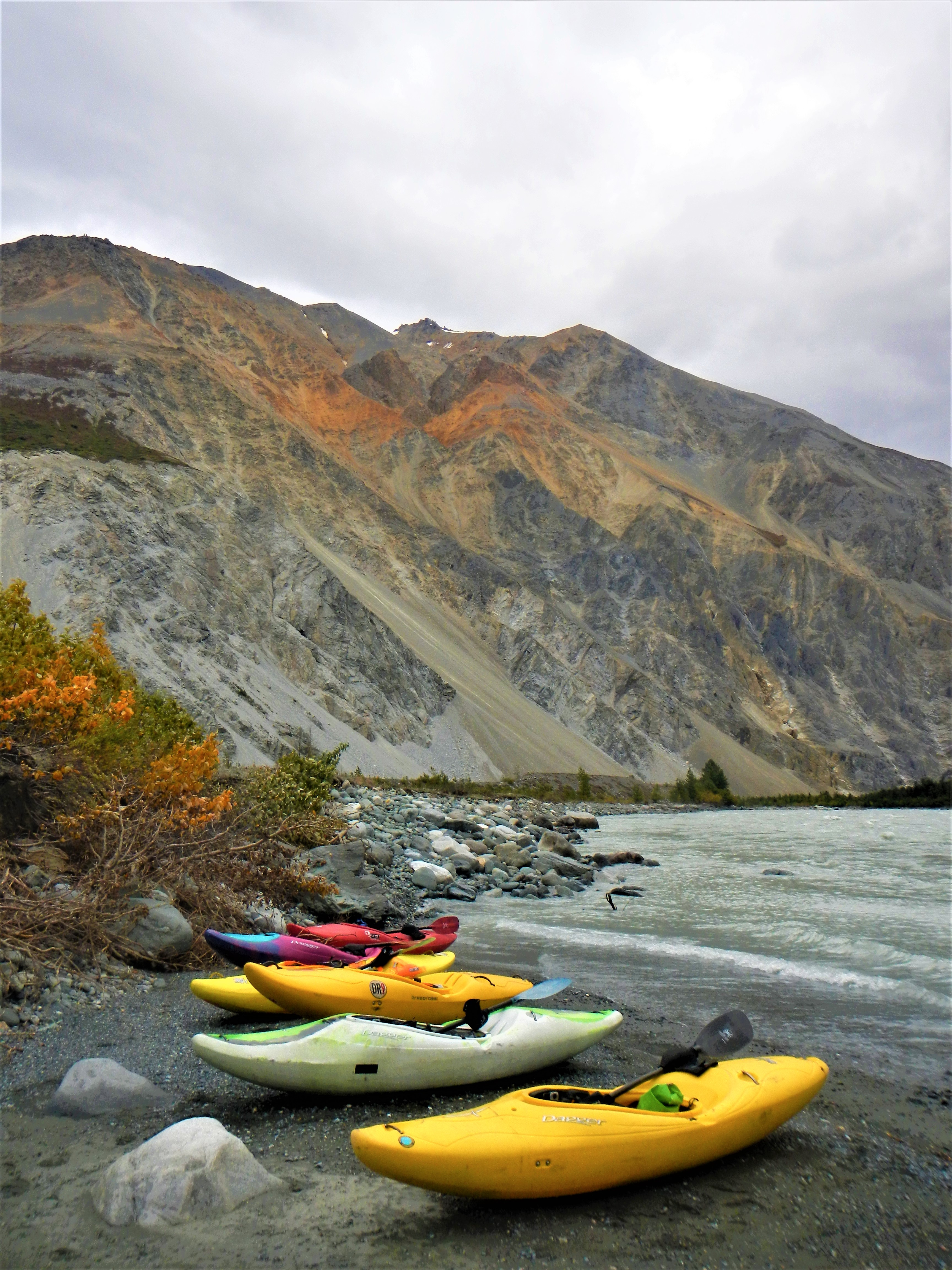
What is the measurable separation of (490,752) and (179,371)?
44576 millimetres

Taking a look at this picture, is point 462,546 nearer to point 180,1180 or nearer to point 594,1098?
point 594,1098

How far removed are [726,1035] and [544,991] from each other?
2.08 metres

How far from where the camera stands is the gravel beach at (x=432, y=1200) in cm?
347

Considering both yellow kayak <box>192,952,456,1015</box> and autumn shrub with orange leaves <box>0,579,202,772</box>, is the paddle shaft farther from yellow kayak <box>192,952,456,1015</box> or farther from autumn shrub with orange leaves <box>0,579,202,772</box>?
autumn shrub with orange leaves <box>0,579,202,772</box>

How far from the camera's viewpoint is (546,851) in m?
19.6

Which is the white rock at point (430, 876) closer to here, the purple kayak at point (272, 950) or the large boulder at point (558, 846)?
→ the large boulder at point (558, 846)

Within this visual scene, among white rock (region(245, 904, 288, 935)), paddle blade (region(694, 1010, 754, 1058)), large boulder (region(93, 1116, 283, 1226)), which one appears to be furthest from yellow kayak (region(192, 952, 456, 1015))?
paddle blade (region(694, 1010, 754, 1058))

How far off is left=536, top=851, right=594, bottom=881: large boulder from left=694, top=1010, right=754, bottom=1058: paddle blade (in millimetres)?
11538

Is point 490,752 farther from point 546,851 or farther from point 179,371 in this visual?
point 179,371

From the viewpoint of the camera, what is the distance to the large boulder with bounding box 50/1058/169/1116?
4680 mm

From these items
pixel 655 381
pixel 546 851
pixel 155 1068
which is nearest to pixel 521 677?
pixel 546 851

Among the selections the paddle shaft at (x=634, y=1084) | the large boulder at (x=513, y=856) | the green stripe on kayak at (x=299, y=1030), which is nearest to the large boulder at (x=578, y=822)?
the large boulder at (x=513, y=856)

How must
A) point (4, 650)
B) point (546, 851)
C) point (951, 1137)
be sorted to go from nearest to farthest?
1. point (951, 1137)
2. point (4, 650)
3. point (546, 851)

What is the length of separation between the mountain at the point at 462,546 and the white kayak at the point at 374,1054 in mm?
30056
